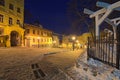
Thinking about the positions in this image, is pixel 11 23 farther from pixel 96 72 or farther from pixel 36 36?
pixel 96 72

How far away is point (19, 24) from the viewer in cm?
2923

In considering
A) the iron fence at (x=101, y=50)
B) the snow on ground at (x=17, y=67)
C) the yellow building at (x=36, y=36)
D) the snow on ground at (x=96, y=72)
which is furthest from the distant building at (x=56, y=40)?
the snow on ground at (x=96, y=72)

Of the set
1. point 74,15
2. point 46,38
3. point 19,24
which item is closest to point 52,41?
point 46,38

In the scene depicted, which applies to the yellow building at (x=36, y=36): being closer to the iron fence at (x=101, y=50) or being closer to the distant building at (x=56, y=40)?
the distant building at (x=56, y=40)

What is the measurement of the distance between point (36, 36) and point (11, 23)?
11.2 m

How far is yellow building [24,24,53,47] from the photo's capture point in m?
33.4

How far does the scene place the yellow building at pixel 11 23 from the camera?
981 inches

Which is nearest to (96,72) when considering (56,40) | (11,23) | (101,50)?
(101,50)

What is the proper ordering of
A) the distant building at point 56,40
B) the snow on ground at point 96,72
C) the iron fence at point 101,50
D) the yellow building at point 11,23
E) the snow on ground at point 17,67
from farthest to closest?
1. the distant building at point 56,40
2. the yellow building at point 11,23
3. the snow on ground at point 17,67
4. the iron fence at point 101,50
5. the snow on ground at point 96,72

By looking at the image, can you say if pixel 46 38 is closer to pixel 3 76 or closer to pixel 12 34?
pixel 12 34

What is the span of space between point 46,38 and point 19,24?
1591cm

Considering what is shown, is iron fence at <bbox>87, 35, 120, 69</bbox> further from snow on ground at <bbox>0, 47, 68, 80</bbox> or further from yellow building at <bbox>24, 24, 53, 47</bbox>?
yellow building at <bbox>24, 24, 53, 47</bbox>

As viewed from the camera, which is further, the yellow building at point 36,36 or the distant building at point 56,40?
the distant building at point 56,40

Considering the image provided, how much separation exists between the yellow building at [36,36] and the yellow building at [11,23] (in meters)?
3.59
